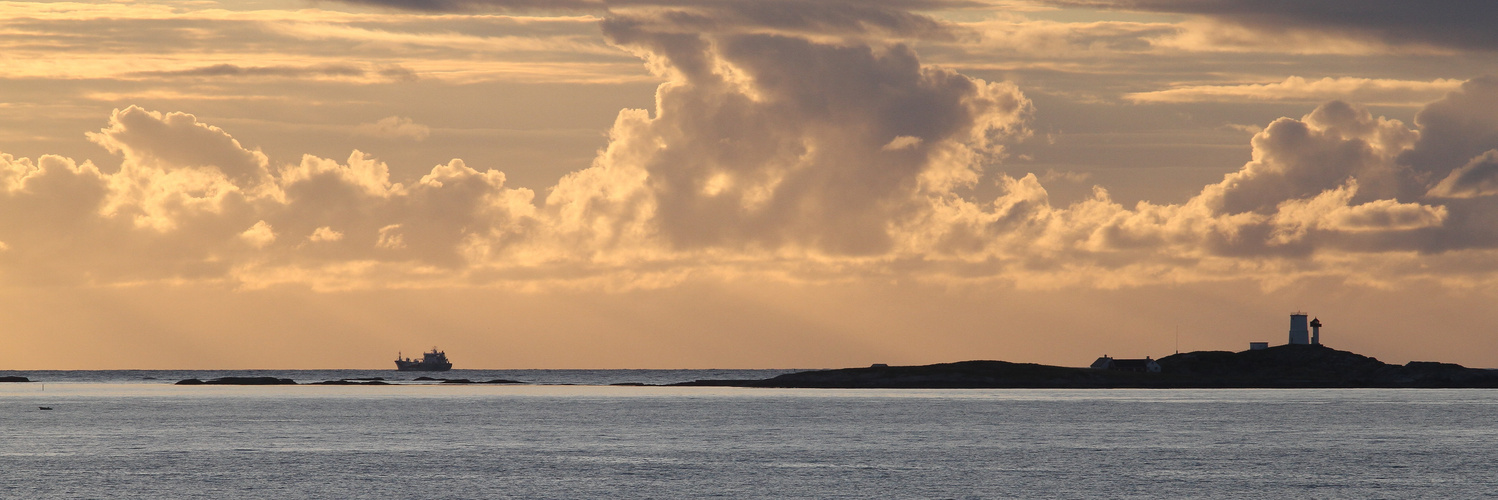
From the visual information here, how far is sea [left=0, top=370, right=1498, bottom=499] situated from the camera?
7350 cm

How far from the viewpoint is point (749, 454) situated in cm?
9538

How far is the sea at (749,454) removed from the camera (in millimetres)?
73500

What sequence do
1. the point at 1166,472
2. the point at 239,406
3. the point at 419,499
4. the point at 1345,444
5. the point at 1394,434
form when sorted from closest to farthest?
the point at 419,499, the point at 1166,472, the point at 1345,444, the point at 1394,434, the point at 239,406

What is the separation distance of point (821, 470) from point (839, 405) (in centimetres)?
9780

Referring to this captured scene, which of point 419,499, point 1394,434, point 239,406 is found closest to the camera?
point 419,499

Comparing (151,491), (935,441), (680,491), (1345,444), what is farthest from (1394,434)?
(151,491)

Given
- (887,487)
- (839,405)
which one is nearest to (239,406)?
(839,405)

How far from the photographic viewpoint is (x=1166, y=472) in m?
83.6

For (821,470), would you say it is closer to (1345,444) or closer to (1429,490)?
(1429,490)

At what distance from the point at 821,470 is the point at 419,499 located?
23.9 meters

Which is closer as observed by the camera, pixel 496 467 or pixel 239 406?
pixel 496 467

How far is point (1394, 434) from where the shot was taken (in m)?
119

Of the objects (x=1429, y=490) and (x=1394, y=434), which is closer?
(x=1429, y=490)

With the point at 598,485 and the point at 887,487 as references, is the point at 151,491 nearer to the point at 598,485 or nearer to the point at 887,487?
the point at 598,485
